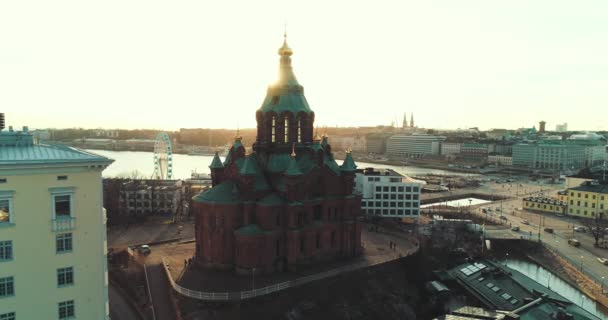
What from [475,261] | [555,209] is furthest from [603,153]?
[475,261]

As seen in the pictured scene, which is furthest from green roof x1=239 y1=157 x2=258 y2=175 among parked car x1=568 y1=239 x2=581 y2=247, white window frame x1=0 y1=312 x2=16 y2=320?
parked car x1=568 y1=239 x2=581 y2=247

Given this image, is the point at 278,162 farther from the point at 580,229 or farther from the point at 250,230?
the point at 580,229

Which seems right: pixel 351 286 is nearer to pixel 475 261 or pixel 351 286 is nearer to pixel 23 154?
pixel 475 261

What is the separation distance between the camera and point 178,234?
152ft

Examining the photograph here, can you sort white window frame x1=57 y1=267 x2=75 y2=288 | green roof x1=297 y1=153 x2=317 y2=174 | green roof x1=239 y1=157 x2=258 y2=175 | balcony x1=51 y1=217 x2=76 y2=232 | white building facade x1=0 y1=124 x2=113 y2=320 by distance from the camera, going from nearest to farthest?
white building facade x1=0 y1=124 x2=113 y2=320 → balcony x1=51 y1=217 x2=76 y2=232 → white window frame x1=57 y1=267 x2=75 y2=288 → green roof x1=239 y1=157 x2=258 y2=175 → green roof x1=297 y1=153 x2=317 y2=174

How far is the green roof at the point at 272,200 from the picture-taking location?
33094 mm

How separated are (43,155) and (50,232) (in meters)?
3.01

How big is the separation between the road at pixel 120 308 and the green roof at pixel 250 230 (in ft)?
27.7

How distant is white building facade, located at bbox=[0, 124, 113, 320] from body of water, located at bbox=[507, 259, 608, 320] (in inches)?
1479

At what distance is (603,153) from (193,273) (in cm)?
16687

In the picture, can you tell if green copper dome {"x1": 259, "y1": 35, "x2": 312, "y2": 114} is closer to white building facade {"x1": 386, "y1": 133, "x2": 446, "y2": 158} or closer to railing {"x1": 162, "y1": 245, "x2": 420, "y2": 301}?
railing {"x1": 162, "y1": 245, "x2": 420, "y2": 301}

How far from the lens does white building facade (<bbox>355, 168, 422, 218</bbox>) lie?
5816 centimetres

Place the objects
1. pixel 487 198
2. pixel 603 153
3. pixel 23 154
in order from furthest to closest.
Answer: pixel 603 153 < pixel 487 198 < pixel 23 154

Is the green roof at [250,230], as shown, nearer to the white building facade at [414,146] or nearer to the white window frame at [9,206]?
the white window frame at [9,206]
